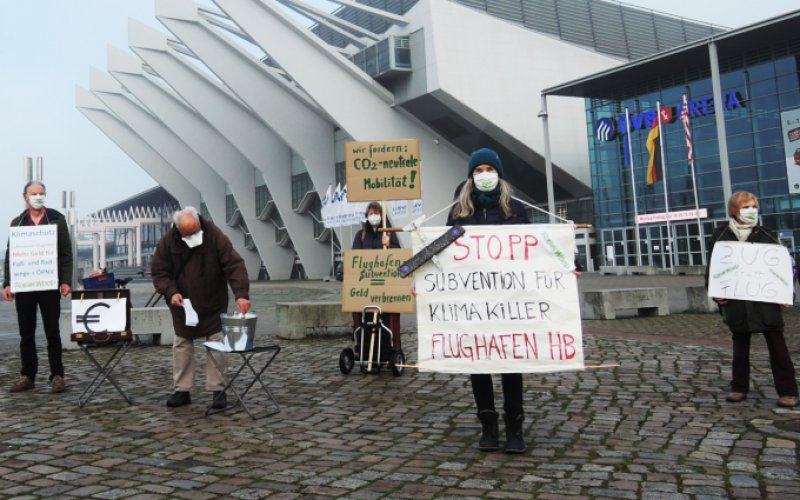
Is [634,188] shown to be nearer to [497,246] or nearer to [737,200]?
[737,200]

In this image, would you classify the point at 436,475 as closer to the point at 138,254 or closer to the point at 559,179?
the point at 559,179

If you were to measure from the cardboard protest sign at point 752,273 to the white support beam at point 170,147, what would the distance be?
54667mm

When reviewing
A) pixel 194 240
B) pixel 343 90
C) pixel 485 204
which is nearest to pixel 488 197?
pixel 485 204

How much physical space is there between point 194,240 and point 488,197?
271 cm

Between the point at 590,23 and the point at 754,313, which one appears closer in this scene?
the point at 754,313

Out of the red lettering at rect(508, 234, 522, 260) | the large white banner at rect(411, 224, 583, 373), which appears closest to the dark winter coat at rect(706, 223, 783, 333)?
the large white banner at rect(411, 224, 583, 373)

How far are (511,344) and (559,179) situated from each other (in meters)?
40.4

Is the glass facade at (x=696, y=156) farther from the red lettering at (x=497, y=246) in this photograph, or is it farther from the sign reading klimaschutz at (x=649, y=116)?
the red lettering at (x=497, y=246)

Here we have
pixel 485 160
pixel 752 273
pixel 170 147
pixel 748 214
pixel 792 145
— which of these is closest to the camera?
pixel 485 160

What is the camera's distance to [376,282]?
24.6 ft

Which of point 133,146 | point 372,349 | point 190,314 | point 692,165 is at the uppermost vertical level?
point 133,146

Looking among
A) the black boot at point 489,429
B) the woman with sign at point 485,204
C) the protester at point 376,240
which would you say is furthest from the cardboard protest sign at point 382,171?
the black boot at point 489,429

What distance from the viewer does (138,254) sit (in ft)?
282

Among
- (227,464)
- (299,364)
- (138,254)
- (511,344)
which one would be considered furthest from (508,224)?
(138,254)
